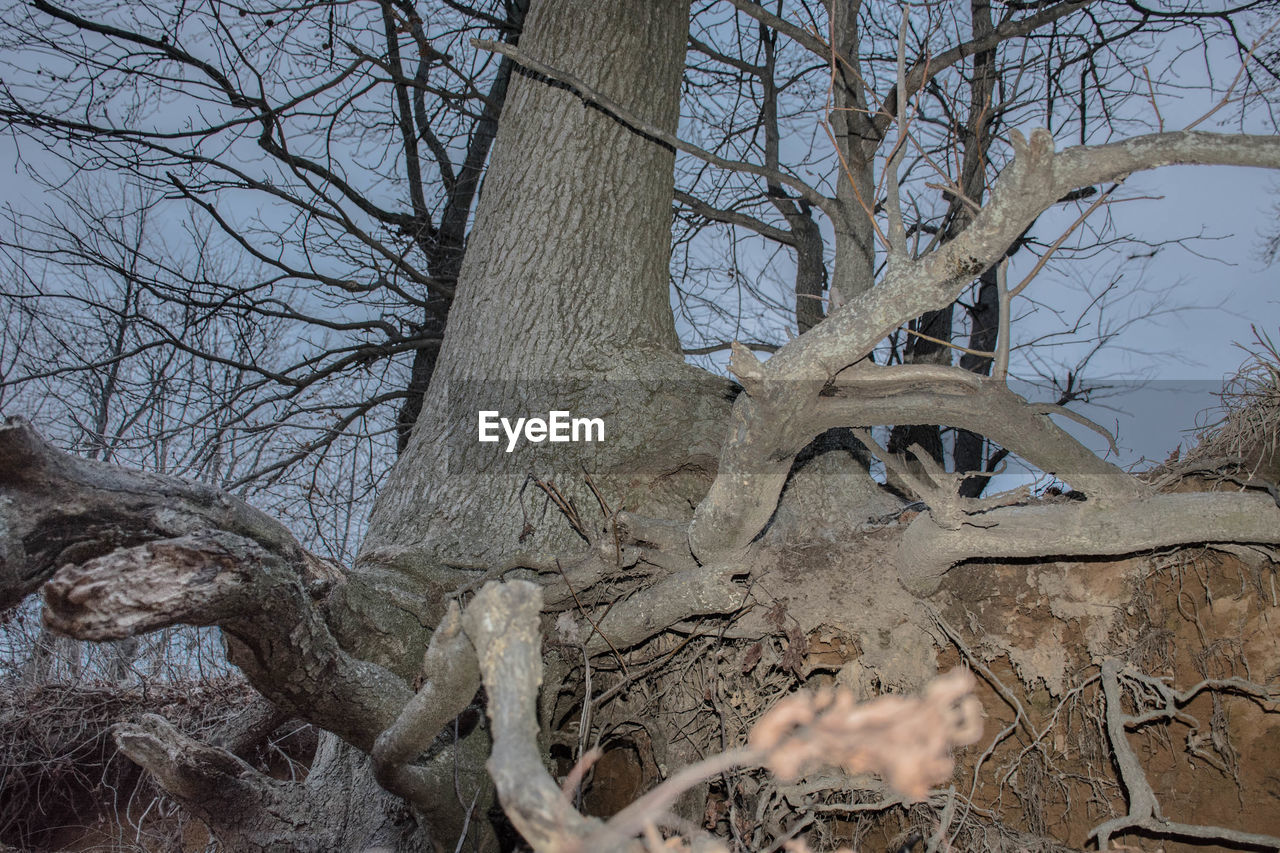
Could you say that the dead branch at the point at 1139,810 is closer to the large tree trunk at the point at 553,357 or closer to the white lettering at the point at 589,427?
the large tree trunk at the point at 553,357

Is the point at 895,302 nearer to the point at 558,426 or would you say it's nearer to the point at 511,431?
the point at 558,426

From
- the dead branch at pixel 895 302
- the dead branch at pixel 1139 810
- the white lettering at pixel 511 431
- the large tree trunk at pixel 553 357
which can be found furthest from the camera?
the white lettering at pixel 511 431

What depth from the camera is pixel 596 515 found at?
3346 millimetres

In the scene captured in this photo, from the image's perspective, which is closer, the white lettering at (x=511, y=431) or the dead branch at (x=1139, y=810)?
the dead branch at (x=1139, y=810)

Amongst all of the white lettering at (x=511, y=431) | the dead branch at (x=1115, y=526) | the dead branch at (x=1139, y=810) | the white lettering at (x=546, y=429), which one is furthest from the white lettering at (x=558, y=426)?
the dead branch at (x=1139, y=810)

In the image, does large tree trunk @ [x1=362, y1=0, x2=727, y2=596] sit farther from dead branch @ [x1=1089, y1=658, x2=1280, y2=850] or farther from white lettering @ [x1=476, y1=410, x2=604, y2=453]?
dead branch @ [x1=1089, y1=658, x2=1280, y2=850]

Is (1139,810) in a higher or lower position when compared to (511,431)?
lower

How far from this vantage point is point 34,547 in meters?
2.17

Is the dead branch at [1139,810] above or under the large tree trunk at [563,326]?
under

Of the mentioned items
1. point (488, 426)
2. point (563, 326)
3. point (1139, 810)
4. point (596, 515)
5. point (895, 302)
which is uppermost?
point (563, 326)

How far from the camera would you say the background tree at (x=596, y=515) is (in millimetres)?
1945

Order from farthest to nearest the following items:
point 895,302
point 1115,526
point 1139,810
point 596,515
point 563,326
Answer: point 563,326
point 596,515
point 1115,526
point 1139,810
point 895,302

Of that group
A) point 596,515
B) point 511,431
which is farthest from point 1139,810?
point 511,431

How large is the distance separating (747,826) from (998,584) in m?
1.29
